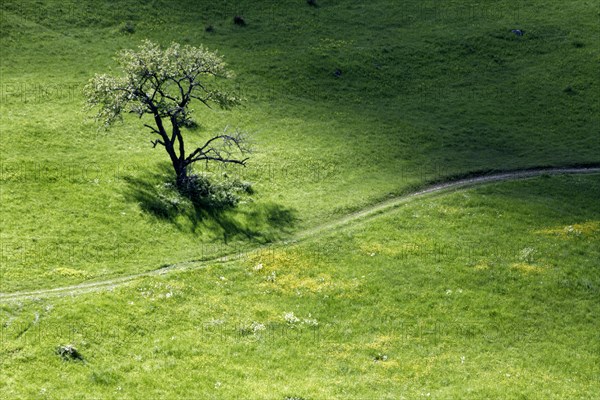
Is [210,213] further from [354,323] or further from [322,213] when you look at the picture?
[354,323]

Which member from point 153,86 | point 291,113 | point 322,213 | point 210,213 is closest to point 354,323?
point 322,213

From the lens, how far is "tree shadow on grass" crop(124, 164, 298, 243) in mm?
60406

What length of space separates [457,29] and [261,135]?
139 ft

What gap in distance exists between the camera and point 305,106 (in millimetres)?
86750

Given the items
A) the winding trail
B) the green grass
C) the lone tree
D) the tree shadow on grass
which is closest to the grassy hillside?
the tree shadow on grass

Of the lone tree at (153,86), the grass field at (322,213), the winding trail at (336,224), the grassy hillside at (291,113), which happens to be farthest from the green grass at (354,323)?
the lone tree at (153,86)

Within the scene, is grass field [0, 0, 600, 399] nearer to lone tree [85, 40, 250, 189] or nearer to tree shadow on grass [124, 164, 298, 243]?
tree shadow on grass [124, 164, 298, 243]

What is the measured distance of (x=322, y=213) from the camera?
65.4m

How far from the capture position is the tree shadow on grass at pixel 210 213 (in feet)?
198

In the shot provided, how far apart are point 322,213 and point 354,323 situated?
61.3ft

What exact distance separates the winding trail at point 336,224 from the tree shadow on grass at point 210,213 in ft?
8.06

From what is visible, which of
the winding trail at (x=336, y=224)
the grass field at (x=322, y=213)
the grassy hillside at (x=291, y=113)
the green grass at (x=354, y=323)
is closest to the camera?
the green grass at (x=354, y=323)

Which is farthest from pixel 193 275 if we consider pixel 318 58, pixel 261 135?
pixel 318 58

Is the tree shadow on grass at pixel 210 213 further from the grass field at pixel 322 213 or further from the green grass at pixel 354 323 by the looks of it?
the green grass at pixel 354 323
